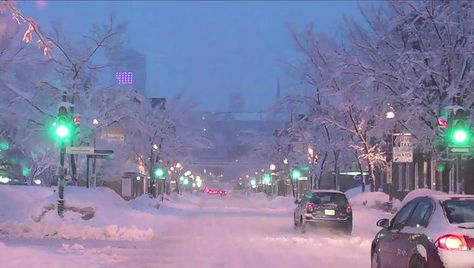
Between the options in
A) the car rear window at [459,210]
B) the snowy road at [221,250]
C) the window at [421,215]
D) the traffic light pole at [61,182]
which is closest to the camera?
the car rear window at [459,210]

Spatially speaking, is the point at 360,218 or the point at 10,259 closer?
the point at 10,259

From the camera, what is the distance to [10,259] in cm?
1364

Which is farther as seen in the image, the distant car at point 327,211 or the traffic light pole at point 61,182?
the distant car at point 327,211

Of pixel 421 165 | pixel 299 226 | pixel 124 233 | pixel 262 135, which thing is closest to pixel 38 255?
pixel 124 233

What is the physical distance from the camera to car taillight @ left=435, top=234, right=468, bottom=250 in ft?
29.1

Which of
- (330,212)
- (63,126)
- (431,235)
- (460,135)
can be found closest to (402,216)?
(431,235)

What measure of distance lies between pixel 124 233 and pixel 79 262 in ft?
24.9

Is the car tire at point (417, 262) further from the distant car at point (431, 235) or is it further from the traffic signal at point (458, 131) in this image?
the traffic signal at point (458, 131)

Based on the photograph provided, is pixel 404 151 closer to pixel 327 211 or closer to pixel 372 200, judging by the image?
pixel 327 211

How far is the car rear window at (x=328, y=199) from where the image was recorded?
24406 millimetres

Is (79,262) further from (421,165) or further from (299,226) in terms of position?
(421,165)

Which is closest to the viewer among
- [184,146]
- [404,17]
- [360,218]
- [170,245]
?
[170,245]

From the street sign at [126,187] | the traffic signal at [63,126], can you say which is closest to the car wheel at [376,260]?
the traffic signal at [63,126]

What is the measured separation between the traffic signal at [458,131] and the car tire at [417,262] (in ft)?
→ 31.8
